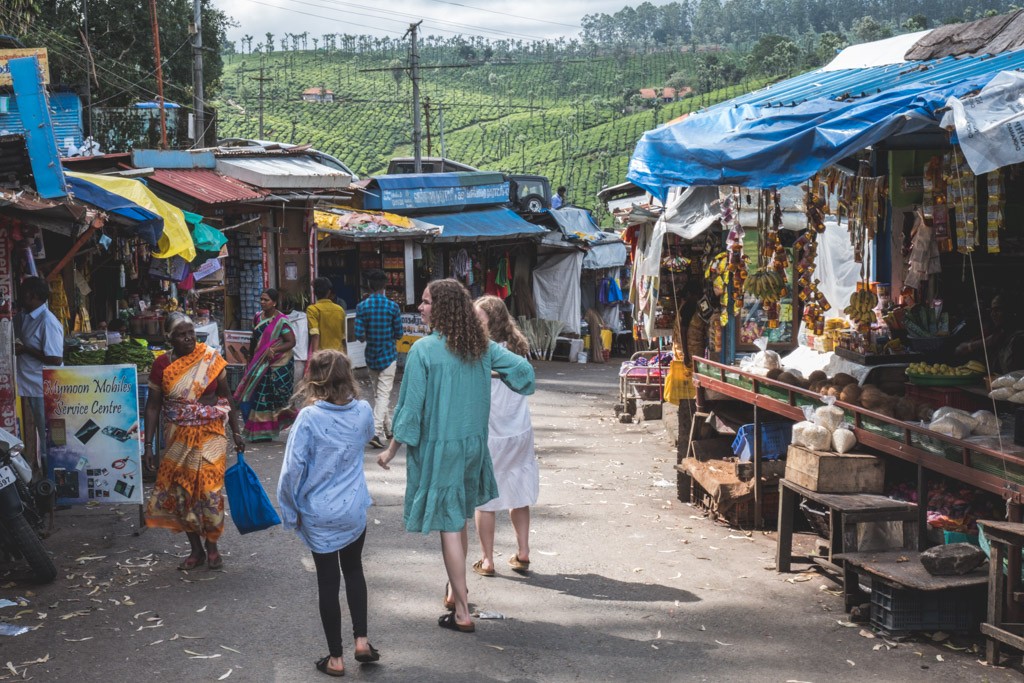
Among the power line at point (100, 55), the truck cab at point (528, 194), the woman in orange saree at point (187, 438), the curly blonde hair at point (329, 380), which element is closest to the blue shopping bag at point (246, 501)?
the woman in orange saree at point (187, 438)

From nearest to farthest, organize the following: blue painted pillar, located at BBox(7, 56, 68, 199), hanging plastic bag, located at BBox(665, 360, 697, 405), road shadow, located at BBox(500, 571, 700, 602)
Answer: road shadow, located at BBox(500, 571, 700, 602) < blue painted pillar, located at BBox(7, 56, 68, 199) < hanging plastic bag, located at BBox(665, 360, 697, 405)

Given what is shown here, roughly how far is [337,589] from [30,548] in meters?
2.69

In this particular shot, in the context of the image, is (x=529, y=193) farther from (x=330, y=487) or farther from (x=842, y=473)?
(x=330, y=487)

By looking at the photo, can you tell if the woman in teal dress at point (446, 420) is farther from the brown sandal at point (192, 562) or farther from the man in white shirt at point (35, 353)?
the man in white shirt at point (35, 353)

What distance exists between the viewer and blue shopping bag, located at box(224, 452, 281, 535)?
6.79 m

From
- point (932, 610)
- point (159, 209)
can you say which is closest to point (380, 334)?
point (159, 209)

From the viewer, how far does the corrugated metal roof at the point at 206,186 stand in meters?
15.8

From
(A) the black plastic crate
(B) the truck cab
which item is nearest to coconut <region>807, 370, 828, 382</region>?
(A) the black plastic crate

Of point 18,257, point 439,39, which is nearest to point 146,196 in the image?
point 18,257

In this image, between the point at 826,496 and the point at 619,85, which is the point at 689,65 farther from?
the point at 826,496

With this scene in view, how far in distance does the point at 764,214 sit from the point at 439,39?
106 m

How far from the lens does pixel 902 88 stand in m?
6.68

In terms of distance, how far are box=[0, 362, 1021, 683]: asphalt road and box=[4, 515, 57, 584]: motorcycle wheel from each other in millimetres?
106

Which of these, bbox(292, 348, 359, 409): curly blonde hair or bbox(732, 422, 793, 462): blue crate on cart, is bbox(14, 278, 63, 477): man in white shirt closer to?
bbox(292, 348, 359, 409): curly blonde hair
